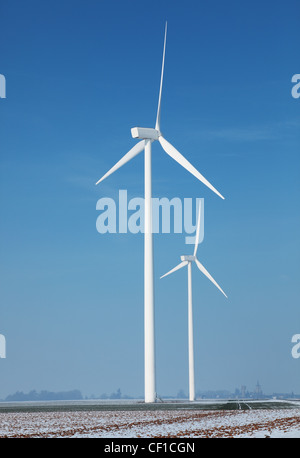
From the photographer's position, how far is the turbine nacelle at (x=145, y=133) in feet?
230

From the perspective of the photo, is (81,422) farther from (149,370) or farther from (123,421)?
(149,370)

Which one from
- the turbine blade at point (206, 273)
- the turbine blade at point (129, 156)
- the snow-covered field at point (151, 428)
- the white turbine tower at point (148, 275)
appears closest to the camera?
the snow-covered field at point (151, 428)

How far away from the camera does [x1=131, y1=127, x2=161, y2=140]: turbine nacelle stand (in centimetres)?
7025

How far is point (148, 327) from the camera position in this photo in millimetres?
63562

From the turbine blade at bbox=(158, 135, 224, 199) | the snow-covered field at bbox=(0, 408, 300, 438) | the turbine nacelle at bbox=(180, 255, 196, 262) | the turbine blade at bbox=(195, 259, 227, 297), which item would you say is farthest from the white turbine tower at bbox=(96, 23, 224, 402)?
the turbine nacelle at bbox=(180, 255, 196, 262)

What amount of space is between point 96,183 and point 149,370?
18536 millimetres

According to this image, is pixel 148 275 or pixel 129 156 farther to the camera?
pixel 129 156

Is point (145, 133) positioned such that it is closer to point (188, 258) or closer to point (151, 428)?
point (188, 258)

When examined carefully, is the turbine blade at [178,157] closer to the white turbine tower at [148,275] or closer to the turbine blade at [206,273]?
the white turbine tower at [148,275]

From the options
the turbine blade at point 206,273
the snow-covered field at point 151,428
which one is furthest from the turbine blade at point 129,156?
the snow-covered field at point 151,428

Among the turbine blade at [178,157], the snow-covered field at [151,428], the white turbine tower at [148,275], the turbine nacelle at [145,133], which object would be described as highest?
the turbine nacelle at [145,133]

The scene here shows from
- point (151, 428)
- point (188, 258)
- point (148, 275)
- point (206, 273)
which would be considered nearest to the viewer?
point (151, 428)

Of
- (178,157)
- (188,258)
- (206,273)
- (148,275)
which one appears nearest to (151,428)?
(148,275)

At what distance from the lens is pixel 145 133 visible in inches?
2778
